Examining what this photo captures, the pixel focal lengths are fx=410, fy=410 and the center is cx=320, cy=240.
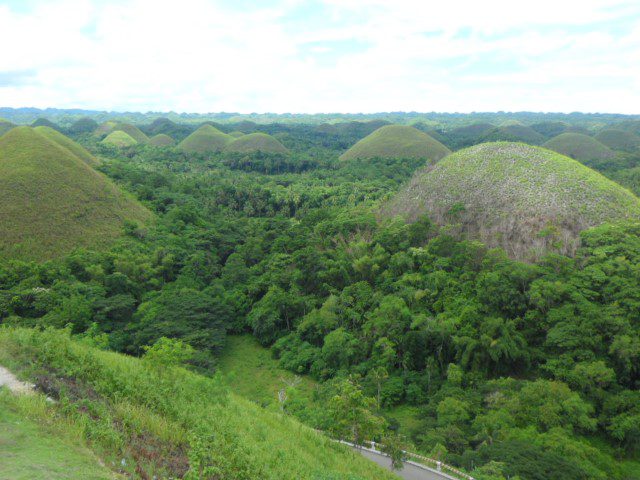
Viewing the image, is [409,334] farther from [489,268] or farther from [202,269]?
[202,269]

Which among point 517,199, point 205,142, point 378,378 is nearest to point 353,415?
point 378,378

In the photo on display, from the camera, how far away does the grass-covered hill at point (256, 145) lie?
3364 inches

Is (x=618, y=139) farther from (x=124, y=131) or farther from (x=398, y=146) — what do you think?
(x=124, y=131)

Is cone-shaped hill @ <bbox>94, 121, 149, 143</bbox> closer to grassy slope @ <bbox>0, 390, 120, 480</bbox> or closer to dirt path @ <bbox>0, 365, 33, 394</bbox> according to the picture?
dirt path @ <bbox>0, 365, 33, 394</bbox>

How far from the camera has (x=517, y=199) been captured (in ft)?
89.6

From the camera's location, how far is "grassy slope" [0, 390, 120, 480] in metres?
5.02

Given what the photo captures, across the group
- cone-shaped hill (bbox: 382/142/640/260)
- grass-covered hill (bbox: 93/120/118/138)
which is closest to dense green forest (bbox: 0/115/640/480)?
cone-shaped hill (bbox: 382/142/640/260)

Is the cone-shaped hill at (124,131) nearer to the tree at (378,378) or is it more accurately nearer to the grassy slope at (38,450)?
the tree at (378,378)

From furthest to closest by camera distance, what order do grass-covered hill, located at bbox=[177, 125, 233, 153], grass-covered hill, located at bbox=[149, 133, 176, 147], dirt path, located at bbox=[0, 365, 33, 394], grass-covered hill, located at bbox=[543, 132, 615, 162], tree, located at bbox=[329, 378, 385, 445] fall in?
grass-covered hill, located at bbox=[149, 133, 176, 147] → grass-covered hill, located at bbox=[177, 125, 233, 153] → grass-covered hill, located at bbox=[543, 132, 615, 162] → tree, located at bbox=[329, 378, 385, 445] → dirt path, located at bbox=[0, 365, 33, 394]

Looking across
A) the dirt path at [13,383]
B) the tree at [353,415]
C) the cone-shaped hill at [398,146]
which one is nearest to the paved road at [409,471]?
the tree at [353,415]

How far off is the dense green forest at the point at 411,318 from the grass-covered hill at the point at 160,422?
2.19 meters

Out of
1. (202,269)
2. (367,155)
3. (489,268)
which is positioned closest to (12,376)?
(489,268)

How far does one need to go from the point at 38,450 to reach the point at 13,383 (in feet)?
7.86

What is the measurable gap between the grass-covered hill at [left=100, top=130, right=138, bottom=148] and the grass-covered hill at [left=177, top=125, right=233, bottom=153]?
12353 mm
